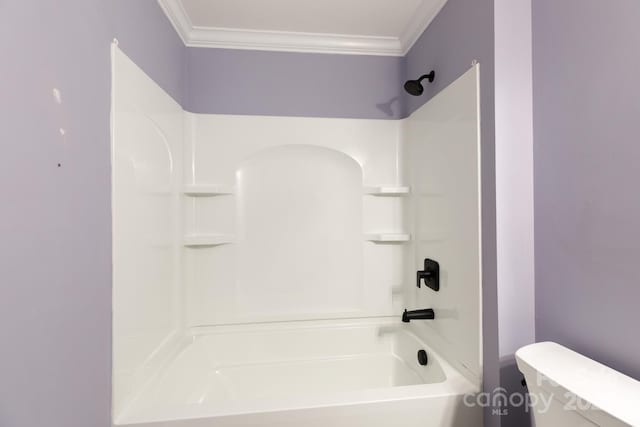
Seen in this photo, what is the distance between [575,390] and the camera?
0.70 meters

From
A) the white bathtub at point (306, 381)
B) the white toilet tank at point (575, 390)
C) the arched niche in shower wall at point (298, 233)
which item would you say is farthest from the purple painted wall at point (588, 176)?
the arched niche in shower wall at point (298, 233)

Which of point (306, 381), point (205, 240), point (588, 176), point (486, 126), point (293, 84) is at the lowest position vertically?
point (306, 381)

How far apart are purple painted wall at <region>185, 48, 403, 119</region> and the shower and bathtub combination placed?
2.8 inches

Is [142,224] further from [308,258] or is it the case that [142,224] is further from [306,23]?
[306,23]

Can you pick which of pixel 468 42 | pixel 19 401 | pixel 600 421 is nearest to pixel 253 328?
pixel 19 401

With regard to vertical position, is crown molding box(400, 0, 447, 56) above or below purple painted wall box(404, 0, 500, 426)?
above

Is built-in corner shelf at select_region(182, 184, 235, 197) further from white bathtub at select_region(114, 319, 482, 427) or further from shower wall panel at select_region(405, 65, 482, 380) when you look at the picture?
shower wall panel at select_region(405, 65, 482, 380)

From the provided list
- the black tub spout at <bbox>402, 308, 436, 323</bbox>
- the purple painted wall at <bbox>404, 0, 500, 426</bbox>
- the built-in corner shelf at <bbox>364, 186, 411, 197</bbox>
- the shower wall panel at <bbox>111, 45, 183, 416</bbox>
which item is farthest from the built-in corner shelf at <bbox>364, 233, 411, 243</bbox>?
the shower wall panel at <bbox>111, 45, 183, 416</bbox>

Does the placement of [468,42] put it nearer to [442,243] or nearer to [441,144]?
[441,144]

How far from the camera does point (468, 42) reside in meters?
1.17

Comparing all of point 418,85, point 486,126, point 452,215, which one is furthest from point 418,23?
point 452,215

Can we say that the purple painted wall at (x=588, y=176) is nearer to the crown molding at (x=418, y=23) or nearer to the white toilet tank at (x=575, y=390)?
the white toilet tank at (x=575, y=390)

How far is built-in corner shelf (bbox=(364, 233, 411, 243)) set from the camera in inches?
69.2

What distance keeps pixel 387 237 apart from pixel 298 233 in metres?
0.53
